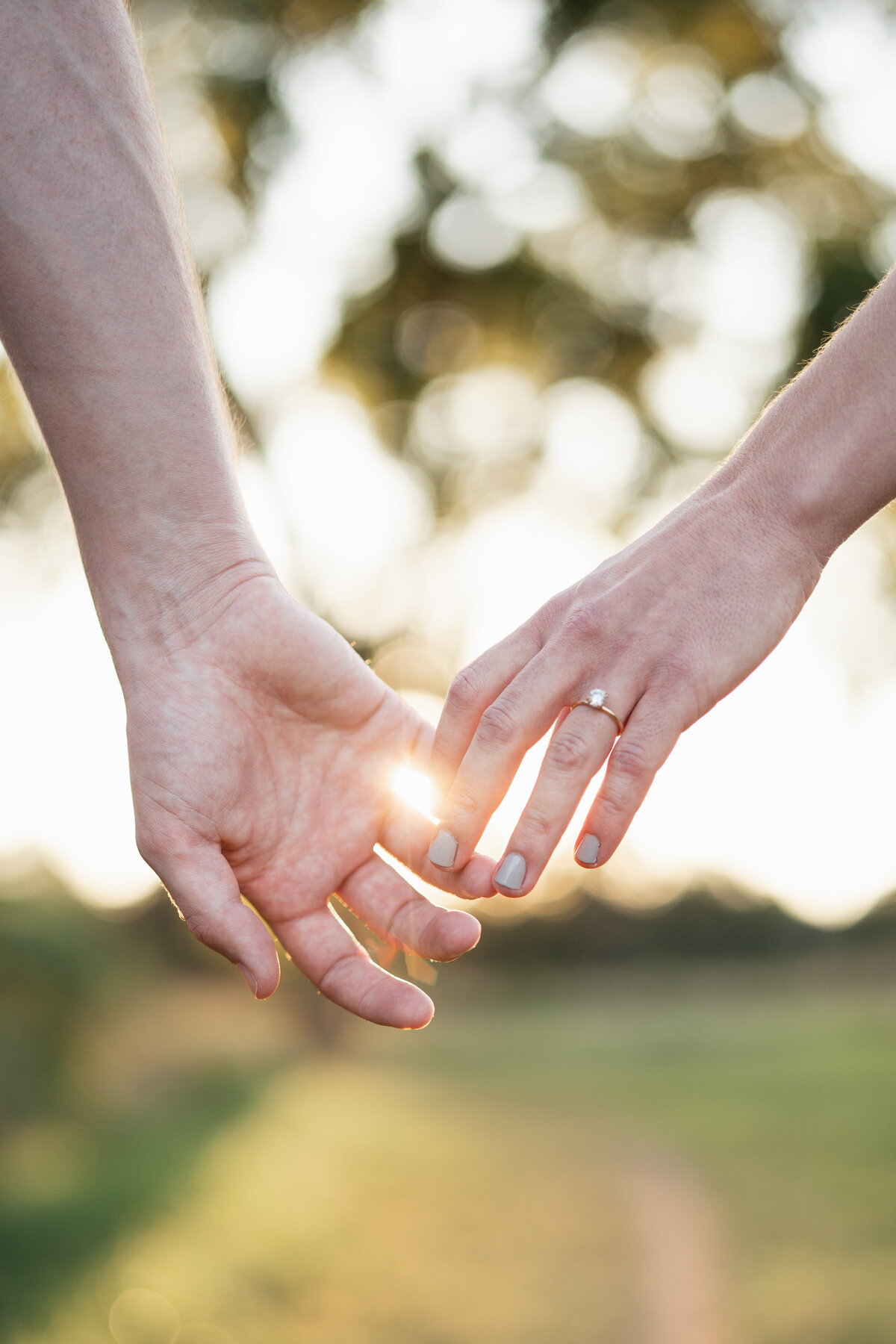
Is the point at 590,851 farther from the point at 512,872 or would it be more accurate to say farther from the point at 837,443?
the point at 837,443

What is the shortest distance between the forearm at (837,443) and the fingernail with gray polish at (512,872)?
2.91ft

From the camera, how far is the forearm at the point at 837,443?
2053mm

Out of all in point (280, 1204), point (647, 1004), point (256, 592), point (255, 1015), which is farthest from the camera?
point (647, 1004)

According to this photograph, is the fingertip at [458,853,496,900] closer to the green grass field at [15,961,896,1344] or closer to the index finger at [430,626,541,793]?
the index finger at [430,626,541,793]

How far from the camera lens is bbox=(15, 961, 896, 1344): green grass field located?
647cm

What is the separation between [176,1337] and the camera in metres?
6.14

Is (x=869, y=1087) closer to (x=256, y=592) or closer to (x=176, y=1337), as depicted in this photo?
(x=176, y=1337)

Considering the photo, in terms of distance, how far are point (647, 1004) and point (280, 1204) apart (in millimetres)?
36383

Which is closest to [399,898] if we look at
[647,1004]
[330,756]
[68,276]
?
[330,756]

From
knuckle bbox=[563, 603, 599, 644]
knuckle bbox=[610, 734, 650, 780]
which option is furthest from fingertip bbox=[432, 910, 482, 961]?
knuckle bbox=[563, 603, 599, 644]

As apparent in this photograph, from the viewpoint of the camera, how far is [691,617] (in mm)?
2102

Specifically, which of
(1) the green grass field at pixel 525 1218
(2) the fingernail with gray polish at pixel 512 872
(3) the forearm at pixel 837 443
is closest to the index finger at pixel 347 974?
(2) the fingernail with gray polish at pixel 512 872

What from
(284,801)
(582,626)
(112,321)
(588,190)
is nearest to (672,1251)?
(284,801)

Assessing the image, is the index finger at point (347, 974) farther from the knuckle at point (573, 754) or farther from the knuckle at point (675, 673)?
the knuckle at point (675, 673)
